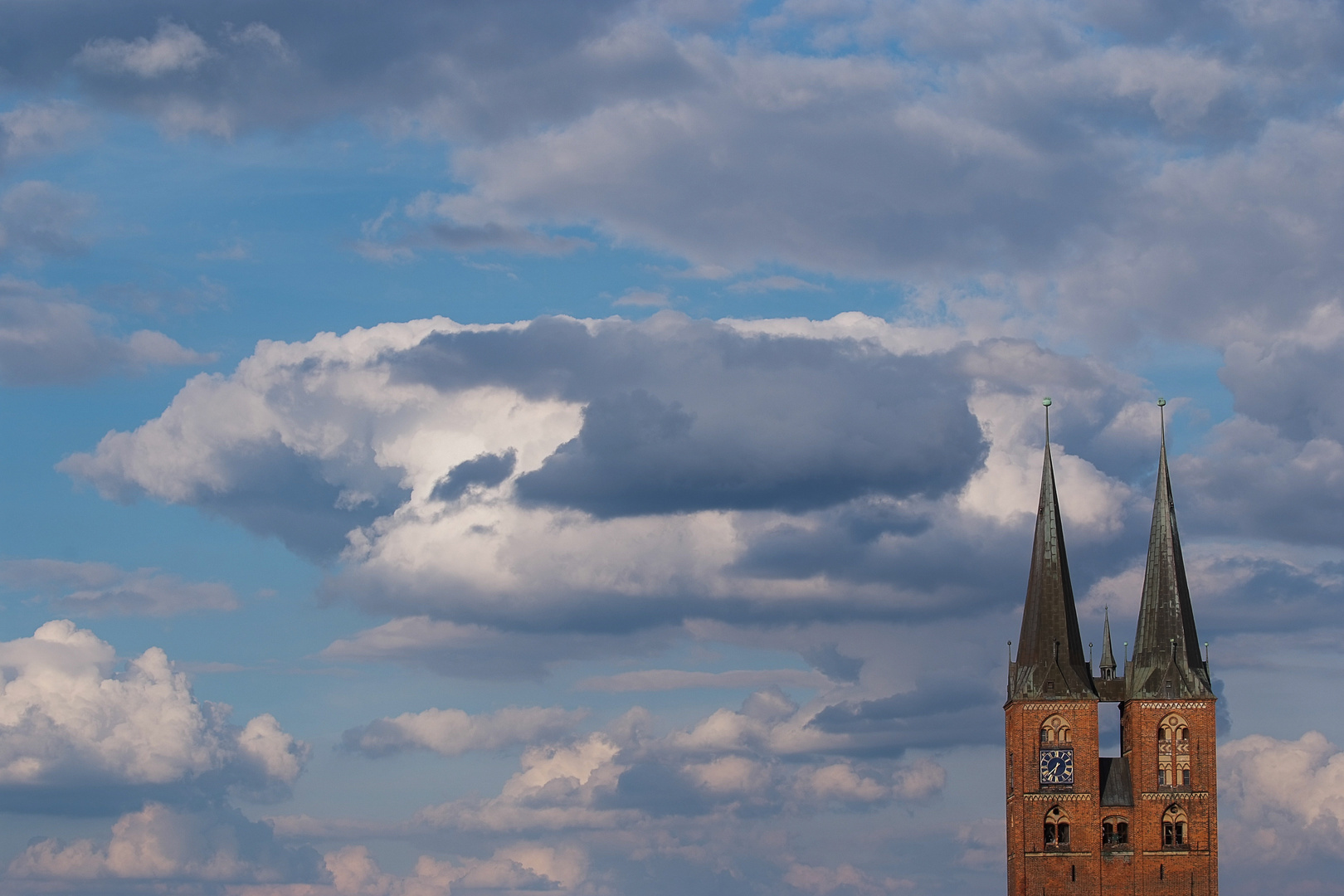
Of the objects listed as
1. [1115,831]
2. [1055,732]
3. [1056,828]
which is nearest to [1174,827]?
[1115,831]

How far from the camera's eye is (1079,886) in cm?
17400

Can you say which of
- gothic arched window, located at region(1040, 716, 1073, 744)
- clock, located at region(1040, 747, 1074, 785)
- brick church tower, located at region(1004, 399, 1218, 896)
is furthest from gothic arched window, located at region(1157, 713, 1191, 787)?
gothic arched window, located at region(1040, 716, 1073, 744)

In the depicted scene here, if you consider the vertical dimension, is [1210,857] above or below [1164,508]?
below

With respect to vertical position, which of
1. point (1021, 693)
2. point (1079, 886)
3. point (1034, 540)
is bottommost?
point (1079, 886)

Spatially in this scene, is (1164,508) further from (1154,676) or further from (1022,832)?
(1022,832)

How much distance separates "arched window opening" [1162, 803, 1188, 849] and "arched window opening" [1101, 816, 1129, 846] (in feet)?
8.40

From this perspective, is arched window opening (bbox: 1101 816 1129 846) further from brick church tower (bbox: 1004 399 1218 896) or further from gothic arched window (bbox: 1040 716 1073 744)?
gothic arched window (bbox: 1040 716 1073 744)

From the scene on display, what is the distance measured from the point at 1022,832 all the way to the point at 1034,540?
2060 centimetres

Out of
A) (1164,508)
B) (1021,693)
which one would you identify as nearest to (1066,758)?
(1021,693)

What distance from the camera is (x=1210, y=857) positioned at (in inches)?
6895

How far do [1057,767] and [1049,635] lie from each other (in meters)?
8.90

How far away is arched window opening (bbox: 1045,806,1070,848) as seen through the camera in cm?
17475

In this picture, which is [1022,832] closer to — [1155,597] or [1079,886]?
[1079,886]

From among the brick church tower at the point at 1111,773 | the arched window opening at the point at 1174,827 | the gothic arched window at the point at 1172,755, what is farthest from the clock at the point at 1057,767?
the arched window opening at the point at 1174,827
